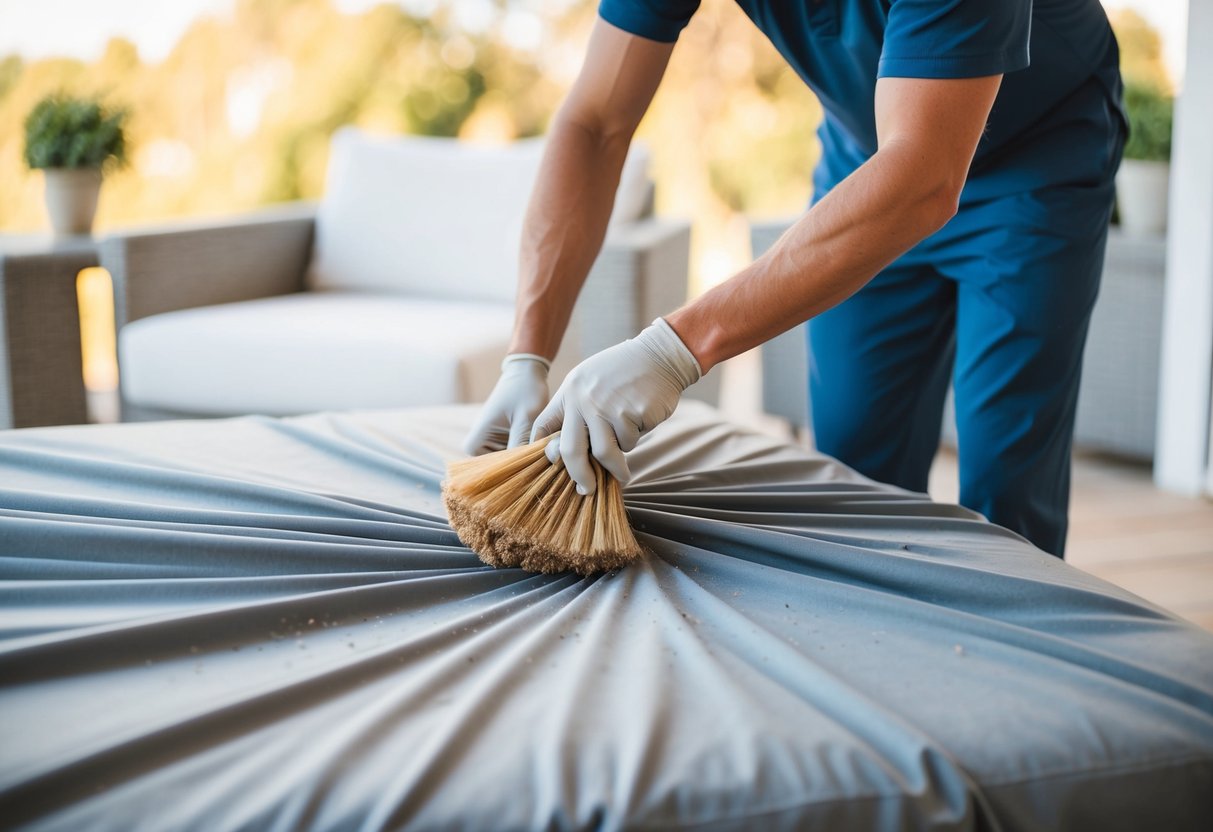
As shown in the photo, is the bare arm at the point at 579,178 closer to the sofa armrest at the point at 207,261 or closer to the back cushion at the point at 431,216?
the back cushion at the point at 431,216

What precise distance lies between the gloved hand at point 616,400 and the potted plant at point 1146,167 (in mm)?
2232

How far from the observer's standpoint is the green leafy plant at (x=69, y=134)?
2.88m

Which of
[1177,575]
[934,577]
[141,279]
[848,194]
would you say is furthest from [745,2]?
[141,279]

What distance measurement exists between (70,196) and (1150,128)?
2.84 meters

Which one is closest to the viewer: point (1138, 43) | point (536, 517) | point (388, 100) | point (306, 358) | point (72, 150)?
point (536, 517)

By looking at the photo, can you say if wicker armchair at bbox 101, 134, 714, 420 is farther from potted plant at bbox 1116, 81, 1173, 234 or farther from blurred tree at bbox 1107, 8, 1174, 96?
blurred tree at bbox 1107, 8, 1174, 96

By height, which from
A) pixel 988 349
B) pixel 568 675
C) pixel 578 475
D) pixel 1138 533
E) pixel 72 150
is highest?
pixel 72 150

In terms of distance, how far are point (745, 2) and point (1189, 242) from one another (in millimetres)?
1870

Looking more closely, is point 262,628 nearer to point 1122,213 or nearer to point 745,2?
point 745,2

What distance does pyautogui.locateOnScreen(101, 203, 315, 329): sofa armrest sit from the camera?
8.55 ft

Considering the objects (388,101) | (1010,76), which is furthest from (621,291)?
(388,101)

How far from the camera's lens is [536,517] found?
0.97 m

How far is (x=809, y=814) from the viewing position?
65 cm

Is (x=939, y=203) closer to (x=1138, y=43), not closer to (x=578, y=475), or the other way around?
(x=578, y=475)
